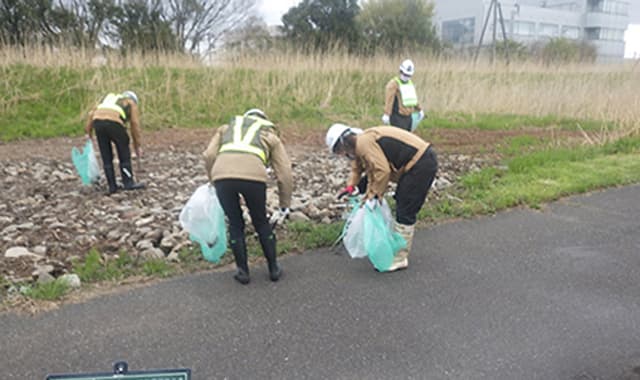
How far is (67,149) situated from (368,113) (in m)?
7.99

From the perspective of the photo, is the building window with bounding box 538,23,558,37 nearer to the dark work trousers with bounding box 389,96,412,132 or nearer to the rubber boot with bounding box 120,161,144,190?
the dark work trousers with bounding box 389,96,412,132

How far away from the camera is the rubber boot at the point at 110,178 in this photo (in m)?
6.57

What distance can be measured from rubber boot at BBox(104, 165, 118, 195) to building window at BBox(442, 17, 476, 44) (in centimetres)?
5414

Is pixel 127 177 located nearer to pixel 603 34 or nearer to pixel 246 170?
pixel 246 170

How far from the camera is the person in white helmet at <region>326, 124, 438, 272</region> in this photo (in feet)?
13.3

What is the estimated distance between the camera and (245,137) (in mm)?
3732

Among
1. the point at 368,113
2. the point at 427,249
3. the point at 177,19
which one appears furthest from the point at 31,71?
the point at 177,19

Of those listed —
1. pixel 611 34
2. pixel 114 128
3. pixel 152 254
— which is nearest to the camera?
pixel 152 254

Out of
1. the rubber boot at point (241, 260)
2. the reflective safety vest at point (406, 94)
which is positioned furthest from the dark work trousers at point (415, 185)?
the reflective safety vest at point (406, 94)

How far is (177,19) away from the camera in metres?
30.7

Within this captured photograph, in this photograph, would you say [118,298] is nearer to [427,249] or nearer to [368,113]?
[427,249]

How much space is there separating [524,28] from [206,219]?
199 feet

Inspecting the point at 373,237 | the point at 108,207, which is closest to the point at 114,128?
the point at 108,207

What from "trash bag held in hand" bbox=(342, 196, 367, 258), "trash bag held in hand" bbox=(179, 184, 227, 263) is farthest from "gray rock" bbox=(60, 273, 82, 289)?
"trash bag held in hand" bbox=(342, 196, 367, 258)
